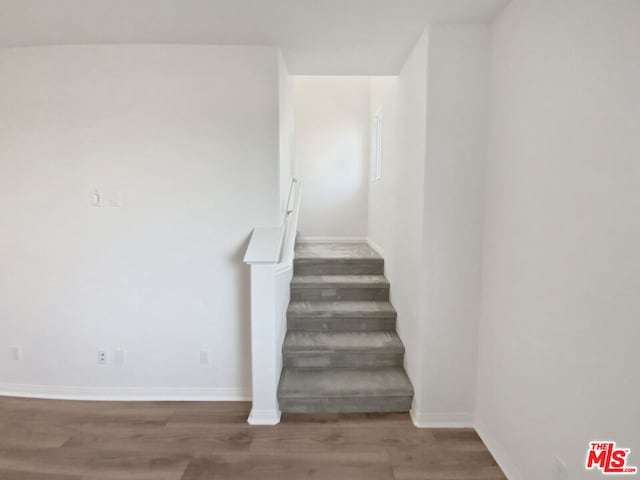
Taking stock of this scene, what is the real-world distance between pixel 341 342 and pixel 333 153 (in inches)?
120

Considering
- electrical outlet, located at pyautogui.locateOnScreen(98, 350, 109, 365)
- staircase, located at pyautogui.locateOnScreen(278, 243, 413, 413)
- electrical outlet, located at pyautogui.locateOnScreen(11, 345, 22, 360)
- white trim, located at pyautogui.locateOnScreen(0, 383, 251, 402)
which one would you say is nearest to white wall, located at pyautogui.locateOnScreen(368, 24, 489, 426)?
staircase, located at pyautogui.locateOnScreen(278, 243, 413, 413)

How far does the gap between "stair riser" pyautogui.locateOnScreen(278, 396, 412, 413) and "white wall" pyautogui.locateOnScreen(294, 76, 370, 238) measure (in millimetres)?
2808

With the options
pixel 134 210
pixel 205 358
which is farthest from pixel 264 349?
pixel 134 210

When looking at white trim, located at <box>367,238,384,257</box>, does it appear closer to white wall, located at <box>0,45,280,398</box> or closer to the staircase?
the staircase

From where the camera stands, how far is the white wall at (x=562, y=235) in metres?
1.13

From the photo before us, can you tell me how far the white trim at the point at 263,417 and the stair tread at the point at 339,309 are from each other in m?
0.78

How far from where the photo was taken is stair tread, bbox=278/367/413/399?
2.30 metres

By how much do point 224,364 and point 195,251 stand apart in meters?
0.92

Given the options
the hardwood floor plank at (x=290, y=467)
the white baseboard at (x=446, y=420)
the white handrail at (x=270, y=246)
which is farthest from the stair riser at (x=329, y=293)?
the hardwood floor plank at (x=290, y=467)

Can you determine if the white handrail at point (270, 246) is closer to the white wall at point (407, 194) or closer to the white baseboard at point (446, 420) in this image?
the white wall at point (407, 194)

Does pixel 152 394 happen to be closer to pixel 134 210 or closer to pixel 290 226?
pixel 134 210

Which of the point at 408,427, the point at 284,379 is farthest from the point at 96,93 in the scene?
the point at 408,427

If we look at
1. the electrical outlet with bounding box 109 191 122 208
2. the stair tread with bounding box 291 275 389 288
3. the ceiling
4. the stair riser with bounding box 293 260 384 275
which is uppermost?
the ceiling

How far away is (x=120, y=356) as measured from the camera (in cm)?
250
